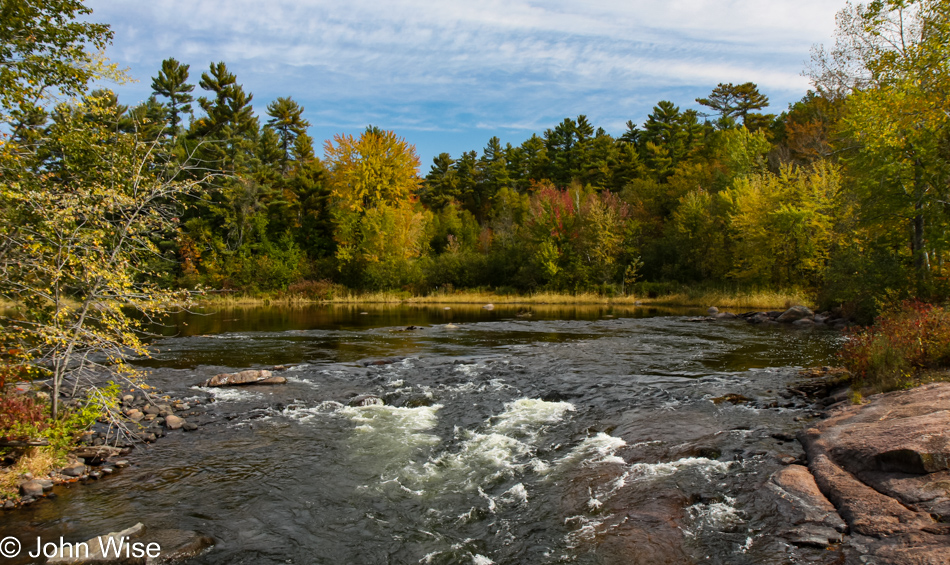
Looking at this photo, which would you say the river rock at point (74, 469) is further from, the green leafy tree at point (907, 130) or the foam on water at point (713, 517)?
the green leafy tree at point (907, 130)

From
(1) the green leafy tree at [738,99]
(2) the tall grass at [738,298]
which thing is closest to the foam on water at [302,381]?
(2) the tall grass at [738,298]

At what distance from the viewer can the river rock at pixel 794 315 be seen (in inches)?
1045

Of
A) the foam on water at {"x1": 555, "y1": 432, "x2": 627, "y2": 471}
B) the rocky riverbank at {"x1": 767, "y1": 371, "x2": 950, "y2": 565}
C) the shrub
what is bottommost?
the foam on water at {"x1": 555, "y1": 432, "x2": 627, "y2": 471}

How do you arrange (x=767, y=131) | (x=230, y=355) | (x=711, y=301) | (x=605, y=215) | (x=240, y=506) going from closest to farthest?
(x=240, y=506) → (x=230, y=355) → (x=711, y=301) → (x=605, y=215) → (x=767, y=131)

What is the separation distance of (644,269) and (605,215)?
609cm

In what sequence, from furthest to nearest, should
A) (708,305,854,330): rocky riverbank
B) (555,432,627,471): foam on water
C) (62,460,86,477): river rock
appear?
(708,305,854,330): rocky riverbank → (555,432,627,471): foam on water → (62,460,86,477): river rock

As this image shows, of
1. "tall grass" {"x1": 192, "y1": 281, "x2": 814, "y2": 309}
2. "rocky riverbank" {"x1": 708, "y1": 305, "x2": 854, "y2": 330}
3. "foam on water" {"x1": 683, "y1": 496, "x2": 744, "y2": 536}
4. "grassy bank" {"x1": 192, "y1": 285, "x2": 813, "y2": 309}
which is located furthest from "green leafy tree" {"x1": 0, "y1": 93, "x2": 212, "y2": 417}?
"grassy bank" {"x1": 192, "y1": 285, "x2": 813, "y2": 309}

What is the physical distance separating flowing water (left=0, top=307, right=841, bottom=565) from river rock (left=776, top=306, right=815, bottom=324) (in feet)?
38.8

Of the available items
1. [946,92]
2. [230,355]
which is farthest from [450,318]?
[946,92]

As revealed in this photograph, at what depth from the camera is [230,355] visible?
17750 millimetres

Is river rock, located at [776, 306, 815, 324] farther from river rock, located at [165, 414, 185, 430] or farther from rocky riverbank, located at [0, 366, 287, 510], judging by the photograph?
river rock, located at [165, 414, 185, 430]

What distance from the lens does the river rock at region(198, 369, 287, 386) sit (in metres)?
13.1

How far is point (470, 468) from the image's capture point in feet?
25.3

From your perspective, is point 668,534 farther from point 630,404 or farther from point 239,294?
point 239,294
